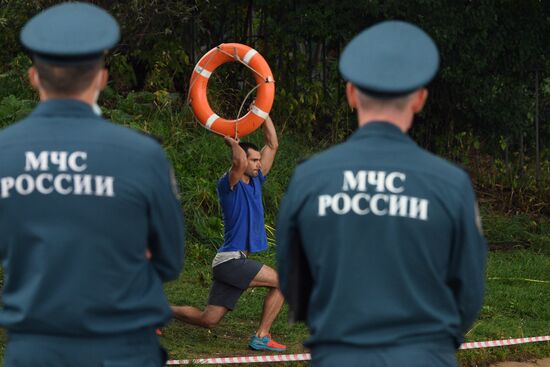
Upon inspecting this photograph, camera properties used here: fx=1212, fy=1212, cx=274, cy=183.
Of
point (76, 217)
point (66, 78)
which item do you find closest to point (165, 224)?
point (76, 217)

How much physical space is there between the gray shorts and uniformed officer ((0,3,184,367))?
4530 mm

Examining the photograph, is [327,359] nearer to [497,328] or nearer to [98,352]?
[98,352]

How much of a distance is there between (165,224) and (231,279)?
4566 millimetres

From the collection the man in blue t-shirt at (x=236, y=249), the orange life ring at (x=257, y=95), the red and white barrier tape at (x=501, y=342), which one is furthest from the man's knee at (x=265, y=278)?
the orange life ring at (x=257, y=95)

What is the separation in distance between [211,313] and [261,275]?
0.43 m

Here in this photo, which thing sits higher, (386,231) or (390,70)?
(390,70)

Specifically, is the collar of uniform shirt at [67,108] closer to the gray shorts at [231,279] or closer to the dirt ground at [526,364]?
the gray shorts at [231,279]

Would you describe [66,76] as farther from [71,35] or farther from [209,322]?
[209,322]

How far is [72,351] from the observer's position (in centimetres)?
363

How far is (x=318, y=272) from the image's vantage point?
3.69 meters

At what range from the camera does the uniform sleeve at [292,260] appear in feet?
12.3

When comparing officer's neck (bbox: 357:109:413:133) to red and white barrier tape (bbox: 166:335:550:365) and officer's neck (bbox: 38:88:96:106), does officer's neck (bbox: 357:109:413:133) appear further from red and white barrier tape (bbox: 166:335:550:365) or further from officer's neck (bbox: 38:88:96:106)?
red and white barrier tape (bbox: 166:335:550:365)

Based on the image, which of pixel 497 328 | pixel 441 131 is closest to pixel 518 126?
pixel 441 131

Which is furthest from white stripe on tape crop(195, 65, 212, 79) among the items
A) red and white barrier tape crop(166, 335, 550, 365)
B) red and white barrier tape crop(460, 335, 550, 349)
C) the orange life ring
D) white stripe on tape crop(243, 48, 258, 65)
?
red and white barrier tape crop(460, 335, 550, 349)
